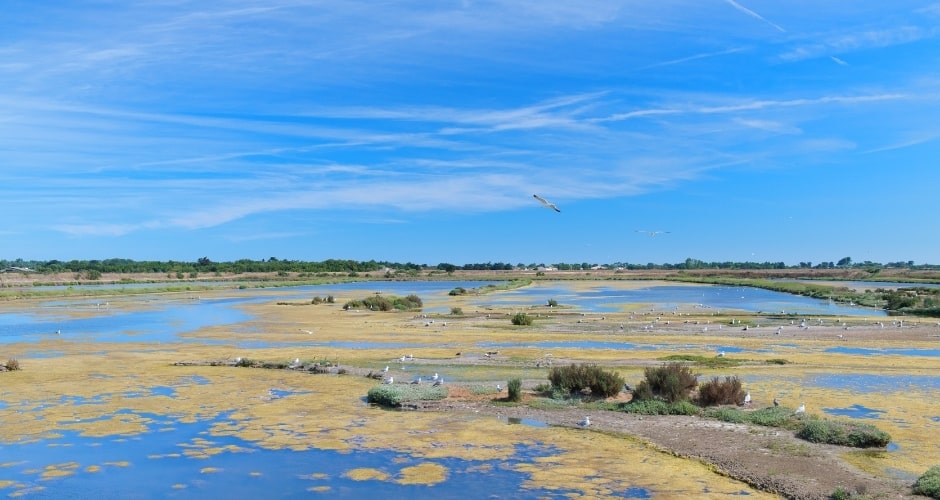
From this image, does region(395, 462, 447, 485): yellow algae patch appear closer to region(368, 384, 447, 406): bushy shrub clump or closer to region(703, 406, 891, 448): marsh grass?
region(368, 384, 447, 406): bushy shrub clump

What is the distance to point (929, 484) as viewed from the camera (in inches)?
410

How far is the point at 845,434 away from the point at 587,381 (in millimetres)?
6101

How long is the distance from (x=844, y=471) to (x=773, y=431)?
2735 millimetres

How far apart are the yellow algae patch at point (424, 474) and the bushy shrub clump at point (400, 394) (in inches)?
194

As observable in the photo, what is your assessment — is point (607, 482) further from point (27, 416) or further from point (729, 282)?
point (729, 282)

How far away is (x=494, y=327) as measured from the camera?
38.7 metres

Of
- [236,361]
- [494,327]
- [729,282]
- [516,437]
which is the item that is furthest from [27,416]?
[729,282]

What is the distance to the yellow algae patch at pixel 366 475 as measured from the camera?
39.0 ft

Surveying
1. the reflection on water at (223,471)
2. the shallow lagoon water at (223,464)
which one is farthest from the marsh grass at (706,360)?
the reflection on water at (223,471)

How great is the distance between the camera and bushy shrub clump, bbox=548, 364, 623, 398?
59.0 ft

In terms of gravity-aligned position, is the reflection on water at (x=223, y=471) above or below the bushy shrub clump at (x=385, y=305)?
below

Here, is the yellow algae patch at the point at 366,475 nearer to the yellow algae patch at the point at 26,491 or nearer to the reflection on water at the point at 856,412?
the yellow algae patch at the point at 26,491

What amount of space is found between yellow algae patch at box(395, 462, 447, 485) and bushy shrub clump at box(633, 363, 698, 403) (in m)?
6.36

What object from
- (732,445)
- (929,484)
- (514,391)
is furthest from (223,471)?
(929,484)
